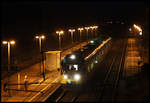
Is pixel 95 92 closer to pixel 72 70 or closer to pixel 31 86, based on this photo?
pixel 72 70

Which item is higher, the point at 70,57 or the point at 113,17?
the point at 113,17

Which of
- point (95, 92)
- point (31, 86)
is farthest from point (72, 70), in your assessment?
point (31, 86)

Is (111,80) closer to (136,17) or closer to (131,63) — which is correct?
(131,63)

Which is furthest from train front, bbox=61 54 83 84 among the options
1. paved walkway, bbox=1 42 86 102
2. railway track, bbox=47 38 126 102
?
paved walkway, bbox=1 42 86 102

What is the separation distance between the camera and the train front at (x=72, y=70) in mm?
18203

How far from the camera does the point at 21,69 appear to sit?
28047 millimetres

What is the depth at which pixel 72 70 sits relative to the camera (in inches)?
725

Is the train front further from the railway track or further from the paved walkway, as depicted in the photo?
the paved walkway

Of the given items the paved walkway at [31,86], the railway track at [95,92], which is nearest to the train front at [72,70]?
the railway track at [95,92]

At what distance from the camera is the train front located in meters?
18.2

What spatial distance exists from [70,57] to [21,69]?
1121cm

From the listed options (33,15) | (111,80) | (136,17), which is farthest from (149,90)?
(136,17)

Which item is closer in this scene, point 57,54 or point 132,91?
point 132,91

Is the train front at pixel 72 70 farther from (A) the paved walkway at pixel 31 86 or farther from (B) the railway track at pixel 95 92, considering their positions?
(A) the paved walkway at pixel 31 86
